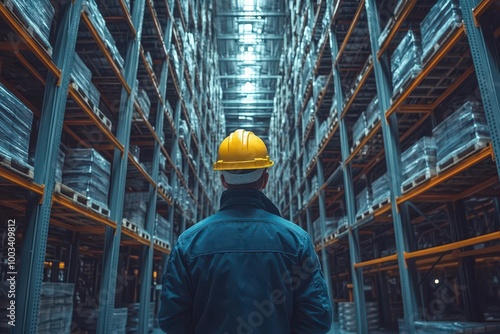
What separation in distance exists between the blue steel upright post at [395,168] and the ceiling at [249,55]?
537 inches

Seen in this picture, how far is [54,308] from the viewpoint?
4.70 meters

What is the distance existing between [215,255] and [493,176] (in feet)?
16.6

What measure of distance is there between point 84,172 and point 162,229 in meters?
4.50

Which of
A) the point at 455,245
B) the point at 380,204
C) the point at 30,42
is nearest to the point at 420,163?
the point at 455,245

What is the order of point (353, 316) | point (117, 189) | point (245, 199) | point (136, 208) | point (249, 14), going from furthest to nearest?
point (249, 14) < point (353, 316) < point (136, 208) < point (117, 189) < point (245, 199)

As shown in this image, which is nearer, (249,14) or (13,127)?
(13,127)

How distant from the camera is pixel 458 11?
4.47 meters

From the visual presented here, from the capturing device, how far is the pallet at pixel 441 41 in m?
4.40

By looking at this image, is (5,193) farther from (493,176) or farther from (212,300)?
(493,176)

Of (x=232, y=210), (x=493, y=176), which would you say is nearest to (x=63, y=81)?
(x=232, y=210)

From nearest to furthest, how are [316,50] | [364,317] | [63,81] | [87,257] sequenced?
[63,81] < [364,317] < [316,50] < [87,257]

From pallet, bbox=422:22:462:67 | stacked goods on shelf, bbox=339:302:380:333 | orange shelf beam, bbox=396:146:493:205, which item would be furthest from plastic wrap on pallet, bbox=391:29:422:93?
stacked goods on shelf, bbox=339:302:380:333

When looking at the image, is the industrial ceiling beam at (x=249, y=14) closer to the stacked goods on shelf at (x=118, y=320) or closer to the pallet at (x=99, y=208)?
the pallet at (x=99, y=208)

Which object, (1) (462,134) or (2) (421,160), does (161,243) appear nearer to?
(2) (421,160)
